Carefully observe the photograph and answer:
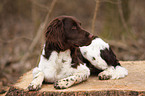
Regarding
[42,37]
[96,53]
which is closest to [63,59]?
[96,53]

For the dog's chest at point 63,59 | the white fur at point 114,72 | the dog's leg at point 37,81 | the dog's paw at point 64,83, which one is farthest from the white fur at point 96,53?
the dog's leg at point 37,81

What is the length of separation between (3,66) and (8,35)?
3.49m

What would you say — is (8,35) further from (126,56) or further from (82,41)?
(82,41)

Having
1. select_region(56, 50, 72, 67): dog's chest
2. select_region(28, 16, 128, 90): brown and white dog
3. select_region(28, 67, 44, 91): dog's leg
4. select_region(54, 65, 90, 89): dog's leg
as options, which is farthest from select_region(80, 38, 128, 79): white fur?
select_region(28, 67, 44, 91): dog's leg

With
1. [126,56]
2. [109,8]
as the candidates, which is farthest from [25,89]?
[109,8]

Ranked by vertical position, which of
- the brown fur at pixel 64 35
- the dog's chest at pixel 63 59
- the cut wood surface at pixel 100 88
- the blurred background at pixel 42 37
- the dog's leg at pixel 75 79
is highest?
the blurred background at pixel 42 37

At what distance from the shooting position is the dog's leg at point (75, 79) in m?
3.30

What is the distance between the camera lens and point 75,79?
134 inches

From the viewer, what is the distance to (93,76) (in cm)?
409

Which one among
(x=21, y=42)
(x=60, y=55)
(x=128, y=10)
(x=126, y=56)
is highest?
(x=128, y=10)

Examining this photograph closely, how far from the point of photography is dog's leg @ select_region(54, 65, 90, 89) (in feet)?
10.8

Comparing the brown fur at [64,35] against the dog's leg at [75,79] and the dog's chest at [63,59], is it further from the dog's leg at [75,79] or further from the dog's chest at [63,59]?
the dog's leg at [75,79]

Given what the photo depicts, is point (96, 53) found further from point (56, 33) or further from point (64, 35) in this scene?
point (56, 33)

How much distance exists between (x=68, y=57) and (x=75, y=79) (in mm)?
445
